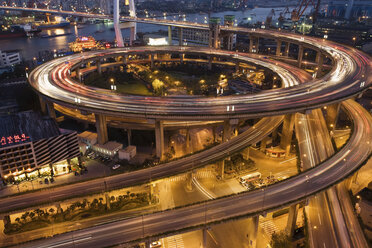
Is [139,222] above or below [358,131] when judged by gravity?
below

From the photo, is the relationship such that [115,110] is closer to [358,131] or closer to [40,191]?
[40,191]

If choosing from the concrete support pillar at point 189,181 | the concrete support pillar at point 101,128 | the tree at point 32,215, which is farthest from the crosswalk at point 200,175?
the tree at point 32,215

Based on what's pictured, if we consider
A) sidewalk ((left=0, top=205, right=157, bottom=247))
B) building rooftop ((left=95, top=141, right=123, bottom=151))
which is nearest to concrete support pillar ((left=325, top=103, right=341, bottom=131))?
sidewalk ((left=0, top=205, right=157, bottom=247))

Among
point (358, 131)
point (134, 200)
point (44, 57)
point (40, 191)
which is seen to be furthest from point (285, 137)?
point (44, 57)

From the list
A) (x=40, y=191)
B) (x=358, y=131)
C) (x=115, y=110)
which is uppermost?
(x=115, y=110)

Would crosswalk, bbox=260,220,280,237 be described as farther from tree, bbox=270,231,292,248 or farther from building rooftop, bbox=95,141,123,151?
building rooftop, bbox=95,141,123,151

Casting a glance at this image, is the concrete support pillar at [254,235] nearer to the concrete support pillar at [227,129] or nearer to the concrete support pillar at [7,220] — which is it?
the concrete support pillar at [227,129]
